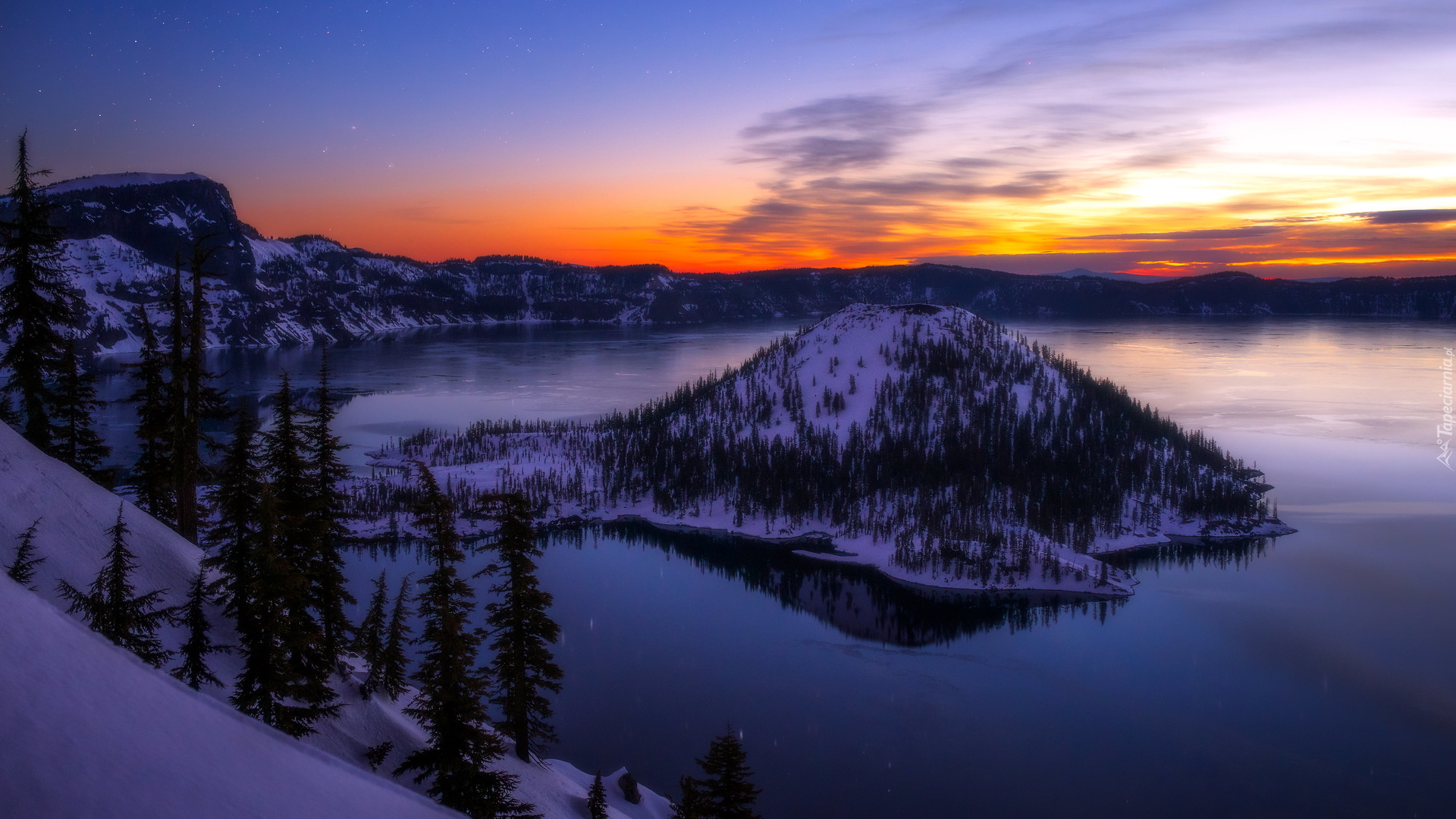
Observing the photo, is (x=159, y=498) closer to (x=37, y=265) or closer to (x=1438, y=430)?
(x=37, y=265)

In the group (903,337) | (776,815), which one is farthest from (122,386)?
(776,815)

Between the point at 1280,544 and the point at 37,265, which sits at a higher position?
the point at 37,265

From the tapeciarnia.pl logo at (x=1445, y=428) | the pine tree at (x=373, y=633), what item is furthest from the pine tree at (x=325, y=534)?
the tapeciarnia.pl logo at (x=1445, y=428)

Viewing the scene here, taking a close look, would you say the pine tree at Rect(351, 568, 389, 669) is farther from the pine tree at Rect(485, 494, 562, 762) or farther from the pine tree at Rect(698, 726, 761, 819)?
the pine tree at Rect(698, 726, 761, 819)

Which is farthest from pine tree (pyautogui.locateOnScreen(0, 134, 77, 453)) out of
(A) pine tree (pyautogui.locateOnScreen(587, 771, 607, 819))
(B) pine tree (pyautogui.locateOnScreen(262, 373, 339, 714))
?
(A) pine tree (pyautogui.locateOnScreen(587, 771, 607, 819))

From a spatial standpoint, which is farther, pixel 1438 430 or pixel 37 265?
pixel 1438 430

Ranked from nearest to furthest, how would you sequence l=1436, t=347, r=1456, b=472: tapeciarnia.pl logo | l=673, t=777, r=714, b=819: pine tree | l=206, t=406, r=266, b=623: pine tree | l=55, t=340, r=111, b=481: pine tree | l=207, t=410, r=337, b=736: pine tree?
1. l=207, t=410, r=337, b=736: pine tree
2. l=206, t=406, r=266, b=623: pine tree
3. l=673, t=777, r=714, b=819: pine tree
4. l=55, t=340, r=111, b=481: pine tree
5. l=1436, t=347, r=1456, b=472: tapeciarnia.pl logo

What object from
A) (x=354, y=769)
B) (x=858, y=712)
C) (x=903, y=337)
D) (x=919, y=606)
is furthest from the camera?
(x=903, y=337)
